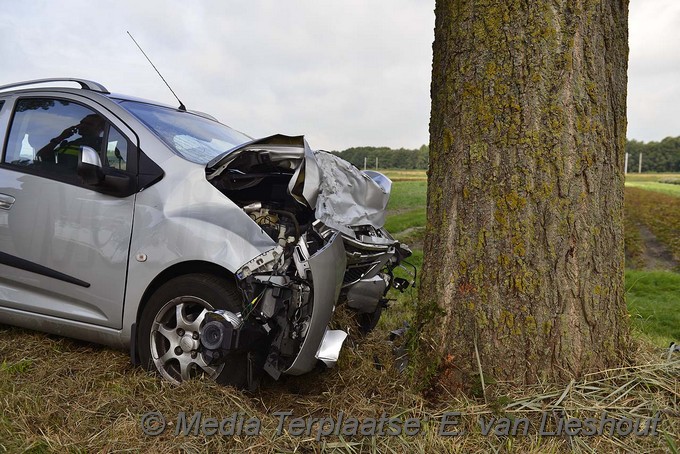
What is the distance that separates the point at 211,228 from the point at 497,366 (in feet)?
5.63

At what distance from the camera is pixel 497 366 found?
2701 mm

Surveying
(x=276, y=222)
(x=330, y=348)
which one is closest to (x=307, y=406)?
(x=330, y=348)

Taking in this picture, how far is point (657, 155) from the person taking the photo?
3356 inches

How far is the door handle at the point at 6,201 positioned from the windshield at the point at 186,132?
1.03m

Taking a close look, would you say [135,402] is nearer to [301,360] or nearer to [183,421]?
[183,421]

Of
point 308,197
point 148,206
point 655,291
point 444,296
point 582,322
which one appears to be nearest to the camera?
point 582,322

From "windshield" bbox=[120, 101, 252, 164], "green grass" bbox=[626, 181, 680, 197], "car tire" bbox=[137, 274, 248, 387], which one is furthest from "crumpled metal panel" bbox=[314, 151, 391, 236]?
"green grass" bbox=[626, 181, 680, 197]

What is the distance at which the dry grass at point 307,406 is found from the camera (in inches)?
96.1

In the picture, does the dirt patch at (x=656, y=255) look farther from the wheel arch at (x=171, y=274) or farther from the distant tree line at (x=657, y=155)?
the distant tree line at (x=657, y=155)

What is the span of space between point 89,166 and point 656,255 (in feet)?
41.1

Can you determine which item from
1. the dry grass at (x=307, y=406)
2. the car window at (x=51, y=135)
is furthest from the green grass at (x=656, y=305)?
the car window at (x=51, y=135)

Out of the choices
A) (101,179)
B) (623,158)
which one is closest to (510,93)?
(623,158)

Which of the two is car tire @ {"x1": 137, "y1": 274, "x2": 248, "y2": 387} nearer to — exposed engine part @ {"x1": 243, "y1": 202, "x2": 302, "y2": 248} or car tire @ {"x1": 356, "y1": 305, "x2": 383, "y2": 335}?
exposed engine part @ {"x1": 243, "y1": 202, "x2": 302, "y2": 248}

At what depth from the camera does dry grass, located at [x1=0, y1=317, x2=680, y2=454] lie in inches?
96.1
